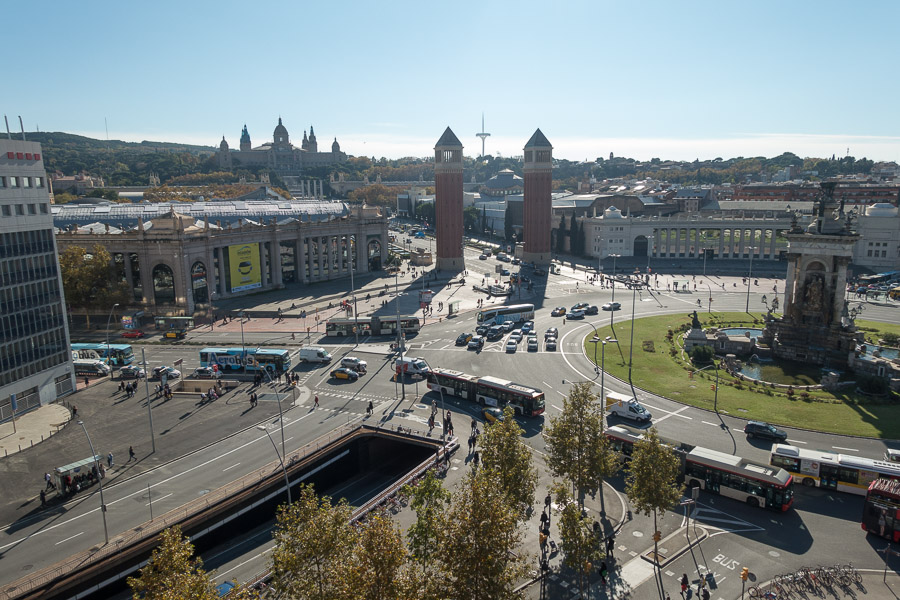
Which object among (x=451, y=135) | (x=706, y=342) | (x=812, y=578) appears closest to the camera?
(x=812, y=578)

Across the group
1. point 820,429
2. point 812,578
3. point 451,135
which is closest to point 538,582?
point 812,578

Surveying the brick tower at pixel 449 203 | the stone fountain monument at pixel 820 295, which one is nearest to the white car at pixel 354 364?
the stone fountain monument at pixel 820 295

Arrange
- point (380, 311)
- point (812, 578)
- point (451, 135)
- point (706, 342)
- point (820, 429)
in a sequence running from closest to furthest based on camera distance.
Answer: point (812, 578) < point (820, 429) < point (706, 342) < point (380, 311) < point (451, 135)

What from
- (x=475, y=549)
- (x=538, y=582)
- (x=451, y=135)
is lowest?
(x=538, y=582)

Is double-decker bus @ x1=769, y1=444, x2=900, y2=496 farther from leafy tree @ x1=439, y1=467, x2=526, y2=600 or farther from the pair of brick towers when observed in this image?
the pair of brick towers

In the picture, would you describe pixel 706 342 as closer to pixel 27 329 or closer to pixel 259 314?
pixel 259 314

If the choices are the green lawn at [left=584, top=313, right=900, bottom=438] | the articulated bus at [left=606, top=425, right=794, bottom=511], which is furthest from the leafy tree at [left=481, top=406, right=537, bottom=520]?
the green lawn at [left=584, top=313, right=900, bottom=438]

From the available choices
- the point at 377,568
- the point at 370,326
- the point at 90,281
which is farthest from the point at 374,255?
the point at 377,568
